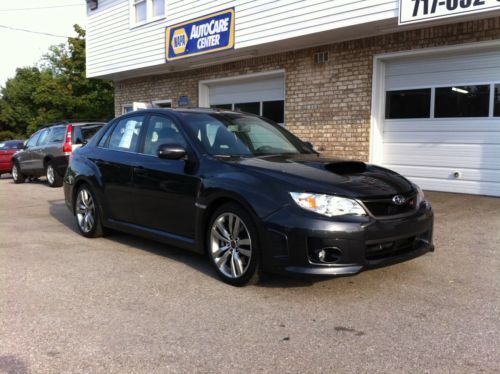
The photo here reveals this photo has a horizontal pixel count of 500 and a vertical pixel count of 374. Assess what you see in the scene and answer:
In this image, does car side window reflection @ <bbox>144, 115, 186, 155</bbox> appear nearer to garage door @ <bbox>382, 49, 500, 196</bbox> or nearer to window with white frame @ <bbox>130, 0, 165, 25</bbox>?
garage door @ <bbox>382, 49, 500, 196</bbox>

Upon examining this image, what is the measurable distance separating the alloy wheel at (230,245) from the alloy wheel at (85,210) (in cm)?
241

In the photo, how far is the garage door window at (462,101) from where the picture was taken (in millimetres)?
8609

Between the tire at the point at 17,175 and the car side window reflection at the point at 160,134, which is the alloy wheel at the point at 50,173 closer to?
the tire at the point at 17,175

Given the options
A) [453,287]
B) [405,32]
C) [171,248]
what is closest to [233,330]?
[453,287]

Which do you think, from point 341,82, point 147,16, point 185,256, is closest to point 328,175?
point 185,256

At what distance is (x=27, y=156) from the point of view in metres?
13.7

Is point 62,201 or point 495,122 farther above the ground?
point 495,122

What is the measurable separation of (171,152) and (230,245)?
1.07 m

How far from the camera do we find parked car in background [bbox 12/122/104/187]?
39.5 feet

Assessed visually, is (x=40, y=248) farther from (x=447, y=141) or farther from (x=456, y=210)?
(x=447, y=141)

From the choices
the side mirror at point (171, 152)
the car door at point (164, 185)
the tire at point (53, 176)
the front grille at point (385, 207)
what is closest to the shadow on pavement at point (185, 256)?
the car door at point (164, 185)

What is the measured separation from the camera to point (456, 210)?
7691 millimetres

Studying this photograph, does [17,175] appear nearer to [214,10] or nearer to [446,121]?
[214,10]

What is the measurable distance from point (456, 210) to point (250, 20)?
6228 mm
